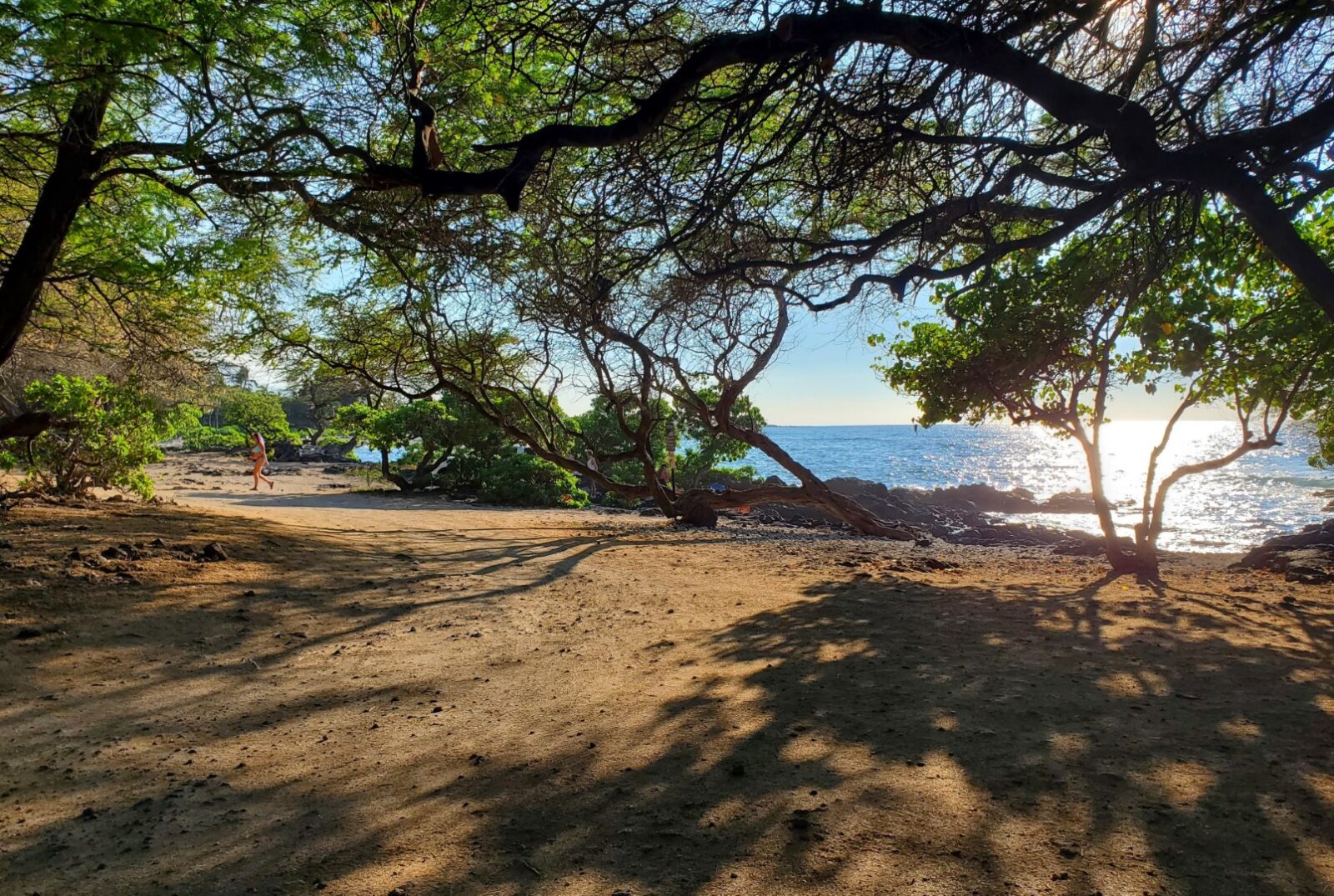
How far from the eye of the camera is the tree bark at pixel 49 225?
5977 mm

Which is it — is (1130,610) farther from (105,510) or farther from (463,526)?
(105,510)

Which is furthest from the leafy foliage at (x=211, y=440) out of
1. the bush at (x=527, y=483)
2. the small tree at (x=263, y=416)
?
the bush at (x=527, y=483)

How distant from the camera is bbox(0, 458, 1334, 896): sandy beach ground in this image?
212 centimetres

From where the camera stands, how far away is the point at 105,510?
805cm

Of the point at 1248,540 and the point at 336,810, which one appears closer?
the point at 336,810

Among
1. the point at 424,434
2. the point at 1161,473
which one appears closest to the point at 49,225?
the point at 424,434

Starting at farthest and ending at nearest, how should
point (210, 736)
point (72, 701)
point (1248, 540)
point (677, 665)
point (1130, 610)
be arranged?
point (1248, 540), point (1130, 610), point (677, 665), point (72, 701), point (210, 736)

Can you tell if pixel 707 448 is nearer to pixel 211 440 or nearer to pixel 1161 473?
pixel 211 440

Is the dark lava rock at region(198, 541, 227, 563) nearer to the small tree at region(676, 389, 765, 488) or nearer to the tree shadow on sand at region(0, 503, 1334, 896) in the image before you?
the tree shadow on sand at region(0, 503, 1334, 896)

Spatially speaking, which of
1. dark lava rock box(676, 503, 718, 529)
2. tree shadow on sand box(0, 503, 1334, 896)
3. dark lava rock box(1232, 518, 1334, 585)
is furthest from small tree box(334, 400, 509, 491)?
dark lava rock box(1232, 518, 1334, 585)

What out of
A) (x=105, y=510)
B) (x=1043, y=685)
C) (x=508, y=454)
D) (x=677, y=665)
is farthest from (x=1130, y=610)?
(x=508, y=454)

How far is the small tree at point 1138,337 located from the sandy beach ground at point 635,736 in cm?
234

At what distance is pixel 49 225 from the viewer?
598 cm

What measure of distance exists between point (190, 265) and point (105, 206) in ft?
4.52
